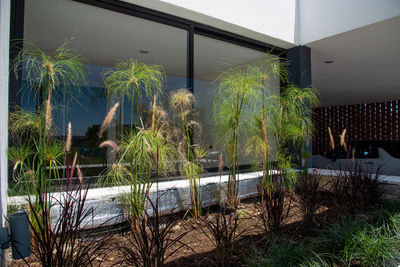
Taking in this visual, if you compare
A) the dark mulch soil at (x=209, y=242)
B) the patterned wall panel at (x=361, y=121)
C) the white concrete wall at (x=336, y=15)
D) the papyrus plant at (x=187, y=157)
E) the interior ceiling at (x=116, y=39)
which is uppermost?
the white concrete wall at (x=336, y=15)

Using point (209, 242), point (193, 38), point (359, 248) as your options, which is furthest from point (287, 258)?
point (193, 38)

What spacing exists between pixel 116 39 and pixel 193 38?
1428mm

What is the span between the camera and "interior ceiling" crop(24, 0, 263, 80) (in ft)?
11.2

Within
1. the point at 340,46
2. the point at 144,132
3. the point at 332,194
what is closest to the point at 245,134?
the point at 332,194

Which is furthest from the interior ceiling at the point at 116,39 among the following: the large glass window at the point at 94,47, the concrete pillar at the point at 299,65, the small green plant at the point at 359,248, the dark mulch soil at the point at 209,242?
A: the small green plant at the point at 359,248

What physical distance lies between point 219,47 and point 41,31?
2.73m

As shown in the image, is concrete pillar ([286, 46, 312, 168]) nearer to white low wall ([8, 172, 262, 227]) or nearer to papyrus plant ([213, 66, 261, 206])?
papyrus plant ([213, 66, 261, 206])

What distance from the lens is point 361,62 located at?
5.58 metres

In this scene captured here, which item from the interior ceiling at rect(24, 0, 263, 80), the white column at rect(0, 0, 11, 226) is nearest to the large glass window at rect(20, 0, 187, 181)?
the interior ceiling at rect(24, 0, 263, 80)

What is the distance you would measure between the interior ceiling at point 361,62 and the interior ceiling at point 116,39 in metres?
1.46

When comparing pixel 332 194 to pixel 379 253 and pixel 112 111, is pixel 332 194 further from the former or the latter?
pixel 112 111

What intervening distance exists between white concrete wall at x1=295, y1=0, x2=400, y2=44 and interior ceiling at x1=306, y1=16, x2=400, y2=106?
0.10m

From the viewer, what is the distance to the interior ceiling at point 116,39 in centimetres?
341

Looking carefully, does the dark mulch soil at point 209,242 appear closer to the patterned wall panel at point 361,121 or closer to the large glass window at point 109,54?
the large glass window at point 109,54
